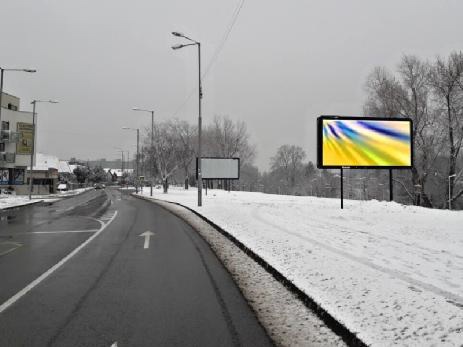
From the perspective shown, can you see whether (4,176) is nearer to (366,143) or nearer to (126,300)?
(366,143)

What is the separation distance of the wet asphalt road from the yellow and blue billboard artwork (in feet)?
51.3

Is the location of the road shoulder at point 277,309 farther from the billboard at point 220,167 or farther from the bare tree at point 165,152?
the bare tree at point 165,152

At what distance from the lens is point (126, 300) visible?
5.63 m

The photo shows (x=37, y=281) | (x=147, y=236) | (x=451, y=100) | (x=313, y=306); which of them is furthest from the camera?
(x=451, y=100)

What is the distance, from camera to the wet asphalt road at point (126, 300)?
170 inches

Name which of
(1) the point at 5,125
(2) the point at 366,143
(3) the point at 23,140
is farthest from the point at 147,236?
(1) the point at 5,125

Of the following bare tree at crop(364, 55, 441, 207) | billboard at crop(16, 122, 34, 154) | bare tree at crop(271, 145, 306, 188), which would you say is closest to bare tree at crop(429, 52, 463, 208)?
bare tree at crop(364, 55, 441, 207)

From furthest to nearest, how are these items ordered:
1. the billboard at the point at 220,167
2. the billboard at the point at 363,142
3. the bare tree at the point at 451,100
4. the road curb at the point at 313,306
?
the billboard at the point at 220,167
the bare tree at the point at 451,100
the billboard at the point at 363,142
the road curb at the point at 313,306

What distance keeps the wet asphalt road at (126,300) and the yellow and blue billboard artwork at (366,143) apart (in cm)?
1563

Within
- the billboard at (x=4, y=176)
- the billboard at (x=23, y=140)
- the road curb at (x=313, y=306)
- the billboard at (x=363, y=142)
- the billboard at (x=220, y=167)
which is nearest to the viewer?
the road curb at (x=313, y=306)

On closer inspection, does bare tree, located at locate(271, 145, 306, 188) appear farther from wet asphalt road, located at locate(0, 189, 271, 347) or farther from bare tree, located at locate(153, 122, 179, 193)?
wet asphalt road, located at locate(0, 189, 271, 347)

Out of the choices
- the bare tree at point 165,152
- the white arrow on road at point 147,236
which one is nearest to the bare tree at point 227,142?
the bare tree at point 165,152

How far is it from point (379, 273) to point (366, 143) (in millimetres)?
18907

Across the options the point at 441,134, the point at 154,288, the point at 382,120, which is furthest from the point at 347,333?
the point at 441,134
